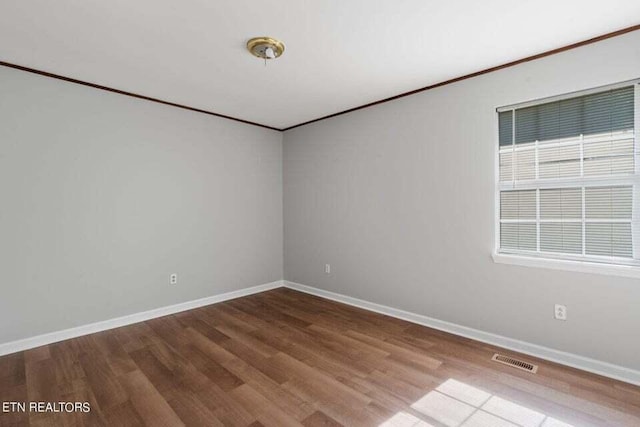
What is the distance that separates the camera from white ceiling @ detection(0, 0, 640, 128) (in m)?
1.94

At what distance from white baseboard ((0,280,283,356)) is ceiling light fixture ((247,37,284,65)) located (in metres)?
2.94

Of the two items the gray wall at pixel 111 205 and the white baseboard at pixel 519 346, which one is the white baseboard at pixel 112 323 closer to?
the gray wall at pixel 111 205

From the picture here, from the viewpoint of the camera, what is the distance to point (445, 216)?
122 inches

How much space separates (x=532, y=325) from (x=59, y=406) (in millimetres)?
3484

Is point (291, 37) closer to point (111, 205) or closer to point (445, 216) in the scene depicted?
point (445, 216)

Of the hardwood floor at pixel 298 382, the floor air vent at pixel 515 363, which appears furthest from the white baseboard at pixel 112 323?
the floor air vent at pixel 515 363

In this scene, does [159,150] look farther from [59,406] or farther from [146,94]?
[59,406]

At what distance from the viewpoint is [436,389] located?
6.95 feet

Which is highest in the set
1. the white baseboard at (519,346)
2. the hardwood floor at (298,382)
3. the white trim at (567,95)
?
the white trim at (567,95)

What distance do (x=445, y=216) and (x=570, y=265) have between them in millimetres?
1049

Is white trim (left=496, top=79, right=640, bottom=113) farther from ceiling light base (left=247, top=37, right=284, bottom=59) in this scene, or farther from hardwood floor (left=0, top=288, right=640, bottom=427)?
hardwood floor (left=0, top=288, right=640, bottom=427)

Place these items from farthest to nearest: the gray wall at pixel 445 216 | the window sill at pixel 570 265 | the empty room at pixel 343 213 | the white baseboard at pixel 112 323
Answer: the white baseboard at pixel 112 323 < the gray wall at pixel 445 216 < the window sill at pixel 570 265 < the empty room at pixel 343 213

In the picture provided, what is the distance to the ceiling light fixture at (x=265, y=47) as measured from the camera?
2.27 metres

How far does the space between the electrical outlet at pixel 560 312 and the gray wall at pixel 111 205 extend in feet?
11.5
